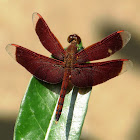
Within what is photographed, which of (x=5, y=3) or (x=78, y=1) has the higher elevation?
(x=5, y=3)

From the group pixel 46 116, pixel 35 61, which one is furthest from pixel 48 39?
pixel 46 116

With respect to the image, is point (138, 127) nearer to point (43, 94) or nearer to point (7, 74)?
point (7, 74)

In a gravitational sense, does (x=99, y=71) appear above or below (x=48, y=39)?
below

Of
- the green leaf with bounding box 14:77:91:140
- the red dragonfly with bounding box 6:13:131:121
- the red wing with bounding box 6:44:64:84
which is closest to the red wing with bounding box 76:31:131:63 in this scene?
the red dragonfly with bounding box 6:13:131:121

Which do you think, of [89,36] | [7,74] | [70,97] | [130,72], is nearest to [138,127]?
[130,72]

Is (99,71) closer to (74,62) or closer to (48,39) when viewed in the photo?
(74,62)

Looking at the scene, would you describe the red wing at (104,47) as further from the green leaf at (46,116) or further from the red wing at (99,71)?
the green leaf at (46,116)
